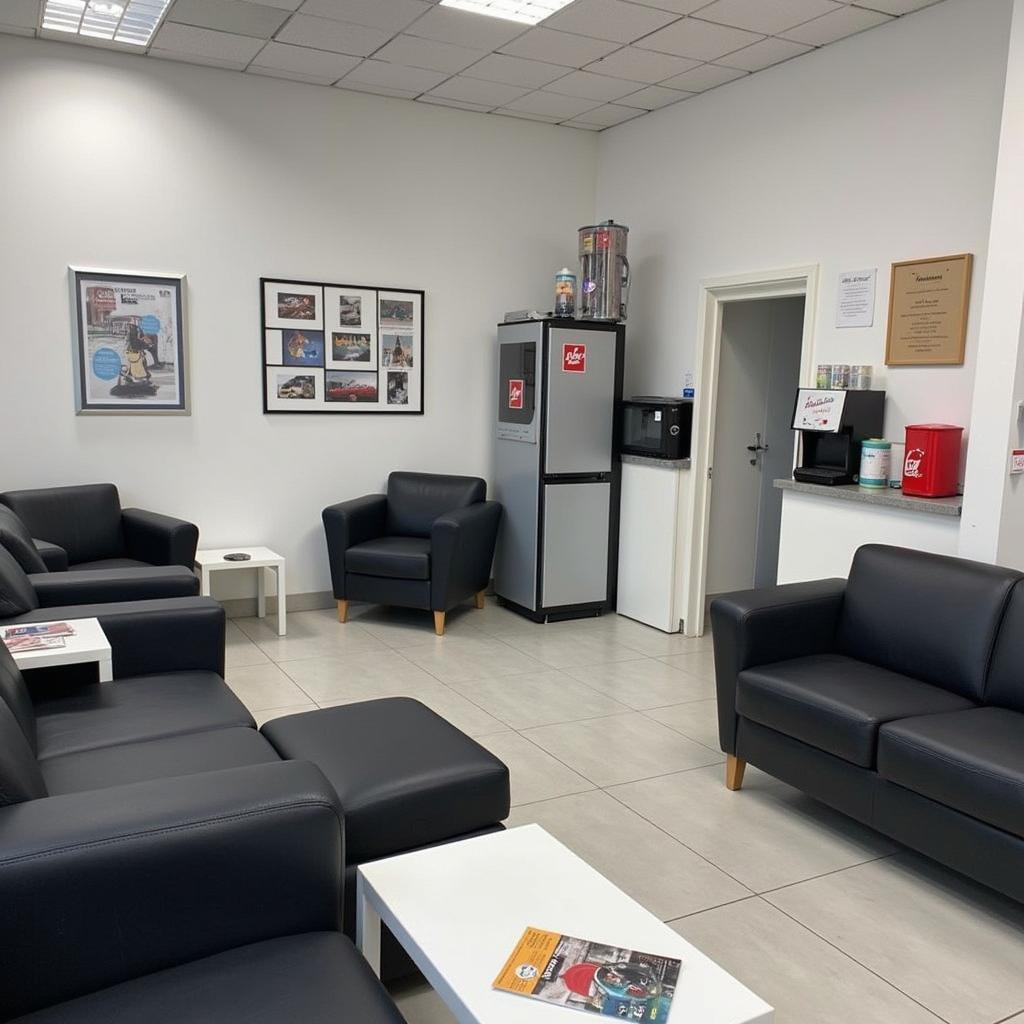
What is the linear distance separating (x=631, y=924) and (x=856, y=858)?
156 cm

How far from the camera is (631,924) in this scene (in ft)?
5.56

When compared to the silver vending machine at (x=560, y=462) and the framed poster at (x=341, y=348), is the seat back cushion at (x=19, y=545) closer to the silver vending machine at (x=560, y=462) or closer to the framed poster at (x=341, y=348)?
the framed poster at (x=341, y=348)

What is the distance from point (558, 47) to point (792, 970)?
419 cm

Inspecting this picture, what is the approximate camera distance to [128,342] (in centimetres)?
509

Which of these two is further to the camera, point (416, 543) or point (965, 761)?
point (416, 543)

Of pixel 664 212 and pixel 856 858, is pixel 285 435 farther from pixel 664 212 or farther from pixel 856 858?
pixel 856 858

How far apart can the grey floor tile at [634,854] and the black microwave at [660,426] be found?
2.53 metres

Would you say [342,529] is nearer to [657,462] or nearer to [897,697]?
[657,462]

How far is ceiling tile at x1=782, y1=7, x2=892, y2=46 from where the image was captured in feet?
13.4

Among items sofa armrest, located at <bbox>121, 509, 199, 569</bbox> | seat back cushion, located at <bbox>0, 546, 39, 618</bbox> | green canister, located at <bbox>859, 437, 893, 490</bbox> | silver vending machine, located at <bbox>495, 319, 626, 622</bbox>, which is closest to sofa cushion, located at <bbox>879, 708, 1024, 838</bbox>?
green canister, located at <bbox>859, 437, 893, 490</bbox>

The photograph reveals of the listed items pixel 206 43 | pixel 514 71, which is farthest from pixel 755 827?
pixel 206 43

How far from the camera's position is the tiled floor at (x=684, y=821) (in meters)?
2.34

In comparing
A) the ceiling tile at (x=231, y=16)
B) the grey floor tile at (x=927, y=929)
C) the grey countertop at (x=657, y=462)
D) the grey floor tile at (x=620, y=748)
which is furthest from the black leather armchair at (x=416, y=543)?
the grey floor tile at (x=927, y=929)

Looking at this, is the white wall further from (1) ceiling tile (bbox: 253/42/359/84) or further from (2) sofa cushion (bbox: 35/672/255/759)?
(2) sofa cushion (bbox: 35/672/255/759)
